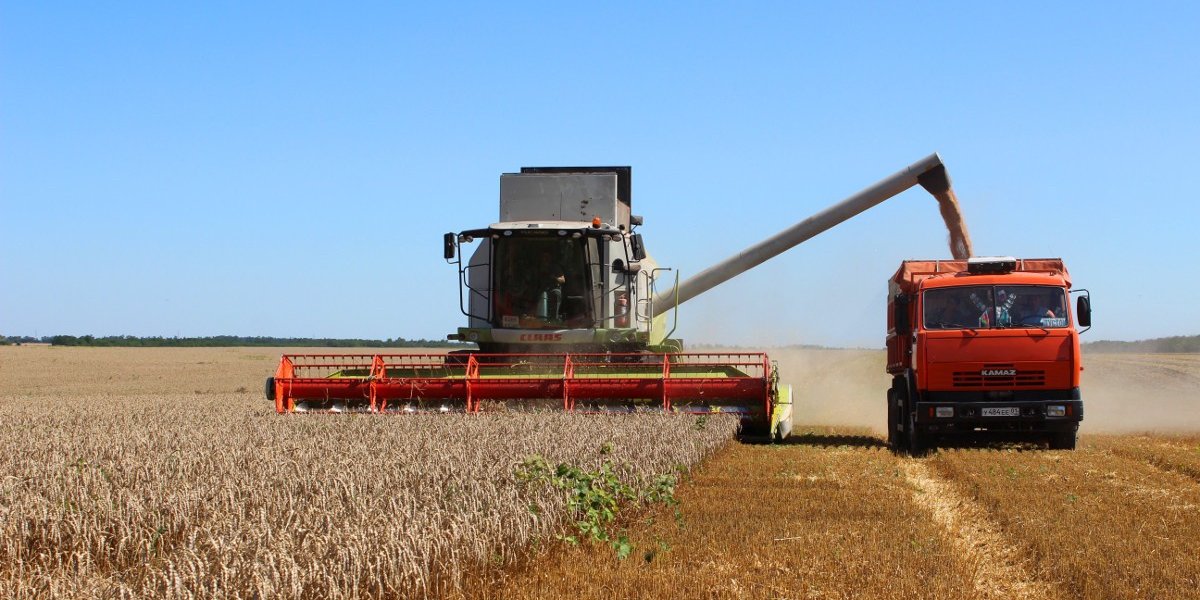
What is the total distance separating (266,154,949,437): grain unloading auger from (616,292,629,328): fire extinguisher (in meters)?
0.01

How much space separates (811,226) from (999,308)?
394 centimetres

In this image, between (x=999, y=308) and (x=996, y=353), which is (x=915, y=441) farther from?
(x=999, y=308)

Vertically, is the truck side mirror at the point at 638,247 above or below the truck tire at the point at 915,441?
above

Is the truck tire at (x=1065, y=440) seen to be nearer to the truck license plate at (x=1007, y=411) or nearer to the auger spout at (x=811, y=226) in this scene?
the truck license plate at (x=1007, y=411)

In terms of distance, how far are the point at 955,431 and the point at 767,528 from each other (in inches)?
266

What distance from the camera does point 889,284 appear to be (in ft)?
48.9

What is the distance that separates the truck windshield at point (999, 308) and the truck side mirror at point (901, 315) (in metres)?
0.48

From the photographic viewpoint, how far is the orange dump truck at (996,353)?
40.3ft

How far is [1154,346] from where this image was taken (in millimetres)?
71438

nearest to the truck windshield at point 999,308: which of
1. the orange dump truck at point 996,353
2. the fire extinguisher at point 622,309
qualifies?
the orange dump truck at point 996,353

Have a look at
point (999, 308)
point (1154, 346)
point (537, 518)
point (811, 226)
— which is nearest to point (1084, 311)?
point (999, 308)

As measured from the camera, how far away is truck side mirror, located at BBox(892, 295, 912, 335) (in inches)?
521

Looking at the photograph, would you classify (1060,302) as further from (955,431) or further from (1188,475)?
(1188,475)

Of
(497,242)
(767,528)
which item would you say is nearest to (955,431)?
(497,242)
